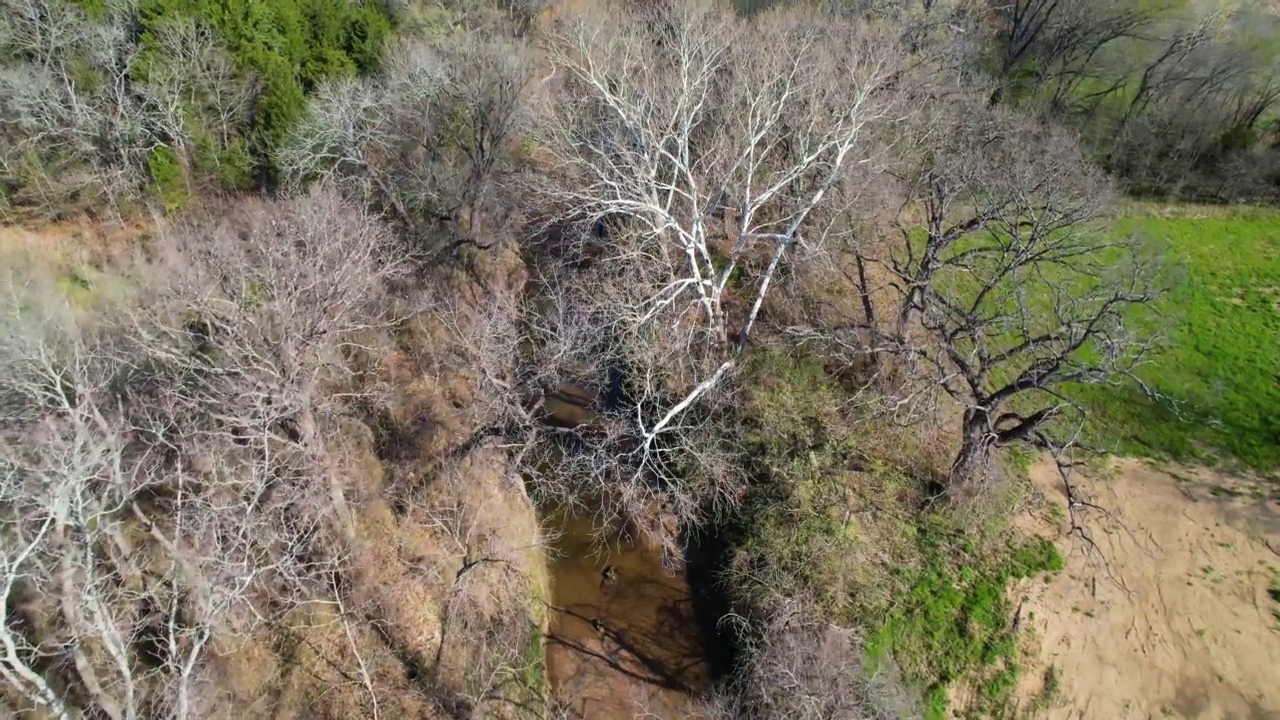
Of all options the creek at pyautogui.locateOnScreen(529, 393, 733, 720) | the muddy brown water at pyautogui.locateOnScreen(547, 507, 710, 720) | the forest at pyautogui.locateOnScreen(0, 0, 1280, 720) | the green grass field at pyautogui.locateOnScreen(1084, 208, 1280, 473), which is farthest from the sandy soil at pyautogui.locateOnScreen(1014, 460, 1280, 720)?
the muddy brown water at pyautogui.locateOnScreen(547, 507, 710, 720)

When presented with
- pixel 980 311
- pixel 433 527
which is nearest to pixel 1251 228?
pixel 980 311

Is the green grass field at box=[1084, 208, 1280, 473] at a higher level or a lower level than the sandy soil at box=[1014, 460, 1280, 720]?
higher

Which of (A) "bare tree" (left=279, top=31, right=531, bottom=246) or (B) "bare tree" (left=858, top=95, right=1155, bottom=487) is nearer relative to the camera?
(B) "bare tree" (left=858, top=95, right=1155, bottom=487)

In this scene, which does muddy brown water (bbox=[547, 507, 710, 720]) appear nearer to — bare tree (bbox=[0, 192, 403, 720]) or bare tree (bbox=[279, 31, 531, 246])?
bare tree (bbox=[0, 192, 403, 720])

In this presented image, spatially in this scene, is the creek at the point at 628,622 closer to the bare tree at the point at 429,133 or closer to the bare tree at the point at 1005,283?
the bare tree at the point at 1005,283

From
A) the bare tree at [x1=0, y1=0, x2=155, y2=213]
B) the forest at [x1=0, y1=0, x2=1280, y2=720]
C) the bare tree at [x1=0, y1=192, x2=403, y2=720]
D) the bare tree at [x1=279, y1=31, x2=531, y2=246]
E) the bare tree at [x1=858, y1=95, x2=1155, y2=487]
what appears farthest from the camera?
the bare tree at [x1=0, y1=0, x2=155, y2=213]

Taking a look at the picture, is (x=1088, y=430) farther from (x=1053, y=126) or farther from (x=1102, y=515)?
(x=1053, y=126)
